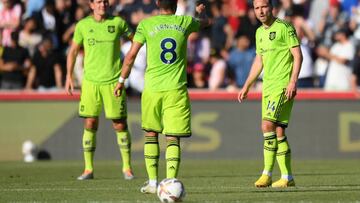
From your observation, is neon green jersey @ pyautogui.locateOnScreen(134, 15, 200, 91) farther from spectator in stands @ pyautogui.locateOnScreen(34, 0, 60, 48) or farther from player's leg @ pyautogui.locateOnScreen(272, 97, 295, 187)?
spectator in stands @ pyautogui.locateOnScreen(34, 0, 60, 48)

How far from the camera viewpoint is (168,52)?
40.1 ft

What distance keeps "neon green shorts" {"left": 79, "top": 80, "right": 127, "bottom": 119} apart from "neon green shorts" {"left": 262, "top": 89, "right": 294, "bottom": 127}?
8.91 ft

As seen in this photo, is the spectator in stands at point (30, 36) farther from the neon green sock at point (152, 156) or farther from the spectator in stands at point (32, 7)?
the neon green sock at point (152, 156)

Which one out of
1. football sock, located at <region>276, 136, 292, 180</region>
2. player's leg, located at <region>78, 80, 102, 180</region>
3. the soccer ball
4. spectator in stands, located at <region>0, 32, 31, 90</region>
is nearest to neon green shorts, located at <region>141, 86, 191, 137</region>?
the soccer ball

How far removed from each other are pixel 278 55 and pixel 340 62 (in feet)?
29.0

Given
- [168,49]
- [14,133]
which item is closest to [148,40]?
[168,49]

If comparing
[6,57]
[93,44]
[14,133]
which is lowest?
[14,133]

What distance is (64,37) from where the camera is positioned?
77.3 feet

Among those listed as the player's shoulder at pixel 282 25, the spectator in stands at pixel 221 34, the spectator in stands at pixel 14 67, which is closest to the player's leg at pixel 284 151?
the player's shoulder at pixel 282 25

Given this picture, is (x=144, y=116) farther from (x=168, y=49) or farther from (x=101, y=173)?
(x=101, y=173)

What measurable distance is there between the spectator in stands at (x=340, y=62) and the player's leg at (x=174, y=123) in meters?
10.1

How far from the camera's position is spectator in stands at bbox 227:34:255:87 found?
22344mm

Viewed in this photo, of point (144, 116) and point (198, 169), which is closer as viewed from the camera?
point (144, 116)

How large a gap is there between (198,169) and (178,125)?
5779 mm
